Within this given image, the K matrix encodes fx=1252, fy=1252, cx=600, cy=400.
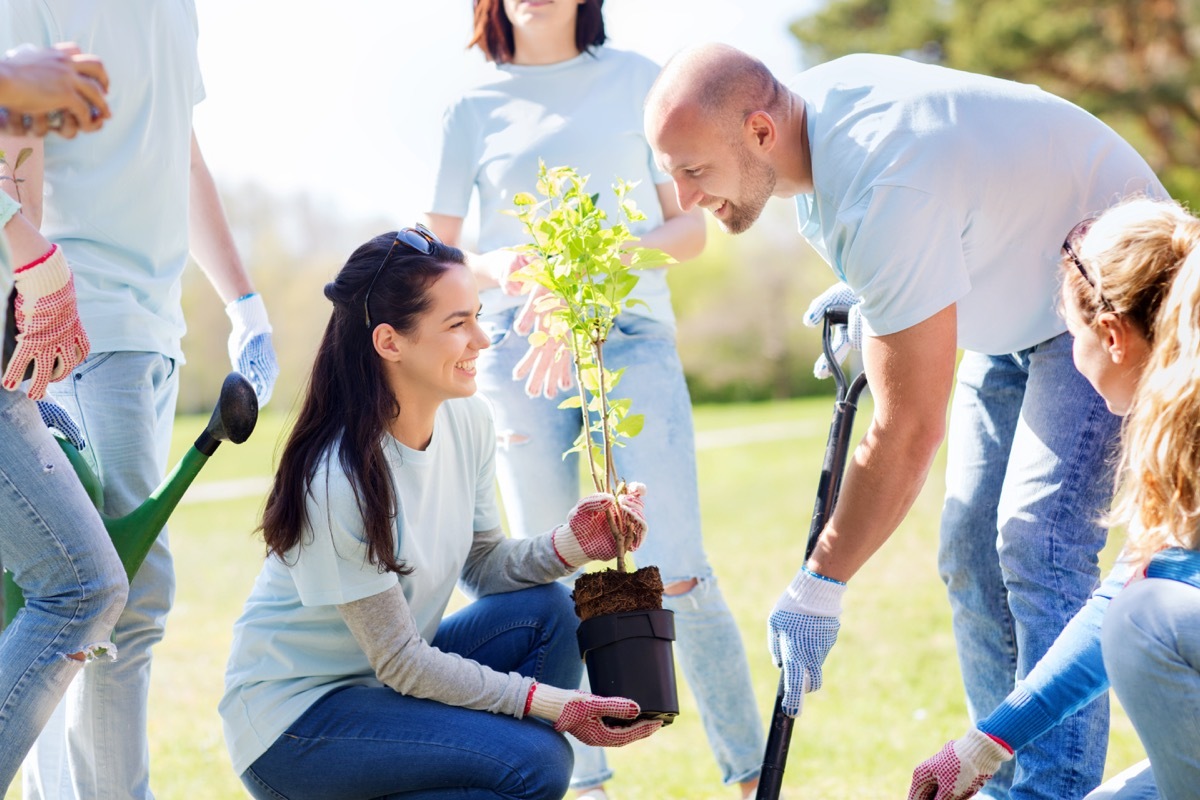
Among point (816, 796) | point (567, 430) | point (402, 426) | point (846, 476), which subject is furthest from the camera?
point (816, 796)

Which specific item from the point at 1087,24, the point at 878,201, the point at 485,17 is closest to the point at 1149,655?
the point at 878,201

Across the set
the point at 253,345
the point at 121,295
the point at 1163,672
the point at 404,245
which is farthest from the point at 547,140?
the point at 1163,672

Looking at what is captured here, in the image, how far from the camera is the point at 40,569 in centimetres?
214

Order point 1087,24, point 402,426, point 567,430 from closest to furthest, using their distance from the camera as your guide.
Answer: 1. point 402,426
2. point 567,430
3. point 1087,24

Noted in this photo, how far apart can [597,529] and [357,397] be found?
0.54 meters

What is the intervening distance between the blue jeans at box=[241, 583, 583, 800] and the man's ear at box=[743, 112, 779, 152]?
1129 mm

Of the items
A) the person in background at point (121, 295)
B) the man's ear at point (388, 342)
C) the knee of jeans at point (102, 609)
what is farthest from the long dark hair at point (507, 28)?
the knee of jeans at point (102, 609)

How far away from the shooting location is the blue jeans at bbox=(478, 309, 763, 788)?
2.90 m

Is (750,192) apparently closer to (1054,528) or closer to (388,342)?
(388,342)

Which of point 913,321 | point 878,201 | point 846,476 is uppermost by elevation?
point 878,201

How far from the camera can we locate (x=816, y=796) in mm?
3221

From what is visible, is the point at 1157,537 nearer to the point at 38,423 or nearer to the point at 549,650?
the point at 549,650

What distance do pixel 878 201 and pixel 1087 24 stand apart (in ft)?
60.3

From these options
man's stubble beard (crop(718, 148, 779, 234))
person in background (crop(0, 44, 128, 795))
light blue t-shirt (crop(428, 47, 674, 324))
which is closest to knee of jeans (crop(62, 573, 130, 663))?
person in background (crop(0, 44, 128, 795))
